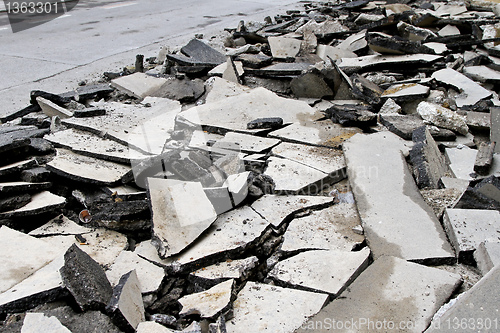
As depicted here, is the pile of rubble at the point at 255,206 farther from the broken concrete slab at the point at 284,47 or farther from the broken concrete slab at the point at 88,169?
the broken concrete slab at the point at 284,47

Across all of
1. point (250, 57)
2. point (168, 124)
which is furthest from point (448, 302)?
point (250, 57)

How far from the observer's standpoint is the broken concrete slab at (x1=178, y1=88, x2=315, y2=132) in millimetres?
4199

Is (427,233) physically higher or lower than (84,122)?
lower

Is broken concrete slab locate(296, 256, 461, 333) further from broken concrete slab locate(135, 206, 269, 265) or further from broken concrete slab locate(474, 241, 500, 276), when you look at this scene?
broken concrete slab locate(135, 206, 269, 265)

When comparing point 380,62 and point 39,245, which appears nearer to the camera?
point 39,245

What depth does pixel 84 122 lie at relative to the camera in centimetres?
389

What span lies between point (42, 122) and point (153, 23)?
627cm

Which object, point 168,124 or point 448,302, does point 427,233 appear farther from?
point 168,124

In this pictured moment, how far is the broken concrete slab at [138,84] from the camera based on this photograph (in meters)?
5.00

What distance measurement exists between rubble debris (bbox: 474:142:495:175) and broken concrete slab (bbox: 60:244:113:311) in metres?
2.94

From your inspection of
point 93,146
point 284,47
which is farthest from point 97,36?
point 93,146

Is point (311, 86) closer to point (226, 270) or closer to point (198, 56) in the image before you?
point (198, 56)

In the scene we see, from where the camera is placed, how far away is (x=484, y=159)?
339cm

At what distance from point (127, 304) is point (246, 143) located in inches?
81.4
